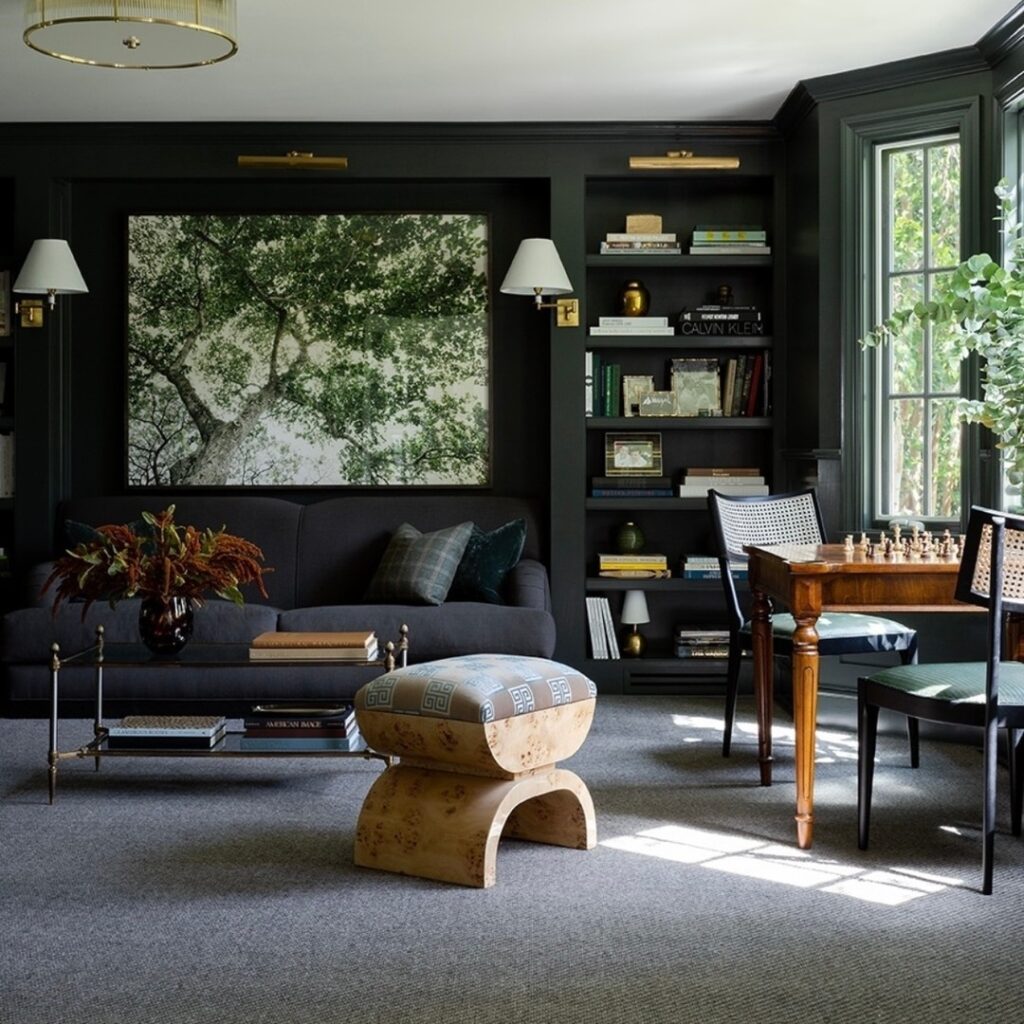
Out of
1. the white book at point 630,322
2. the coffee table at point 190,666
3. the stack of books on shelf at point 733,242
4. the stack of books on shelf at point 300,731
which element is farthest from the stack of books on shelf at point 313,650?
the stack of books on shelf at point 733,242

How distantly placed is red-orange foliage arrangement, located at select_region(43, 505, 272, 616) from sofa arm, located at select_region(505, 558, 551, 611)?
1.58m

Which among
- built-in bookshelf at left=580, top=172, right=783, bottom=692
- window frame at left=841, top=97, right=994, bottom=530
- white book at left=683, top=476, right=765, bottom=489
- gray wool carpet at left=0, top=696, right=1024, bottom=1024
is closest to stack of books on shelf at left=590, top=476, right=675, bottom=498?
built-in bookshelf at left=580, top=172, right=783, bottom=692

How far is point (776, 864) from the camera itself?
334 centimetres

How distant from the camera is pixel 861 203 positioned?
209 inches

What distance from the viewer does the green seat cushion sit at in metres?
3.15

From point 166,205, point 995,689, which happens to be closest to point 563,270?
point 166,205

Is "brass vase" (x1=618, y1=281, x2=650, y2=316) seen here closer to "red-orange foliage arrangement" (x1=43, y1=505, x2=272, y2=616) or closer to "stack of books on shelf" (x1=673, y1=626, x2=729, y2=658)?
"stack of books on shelf" (x1=673, y1=626, x2=729, y2=658)

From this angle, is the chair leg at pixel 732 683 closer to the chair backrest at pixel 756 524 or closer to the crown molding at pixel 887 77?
the chair backrest at pixel 756 524

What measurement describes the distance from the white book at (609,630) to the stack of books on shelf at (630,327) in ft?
3.95

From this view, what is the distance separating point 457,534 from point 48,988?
3.24 metres

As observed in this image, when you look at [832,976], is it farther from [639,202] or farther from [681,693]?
[639,202]

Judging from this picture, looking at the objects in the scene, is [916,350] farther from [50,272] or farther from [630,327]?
[50,272]

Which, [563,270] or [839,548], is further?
[563,270]

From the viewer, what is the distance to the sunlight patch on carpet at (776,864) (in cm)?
313
